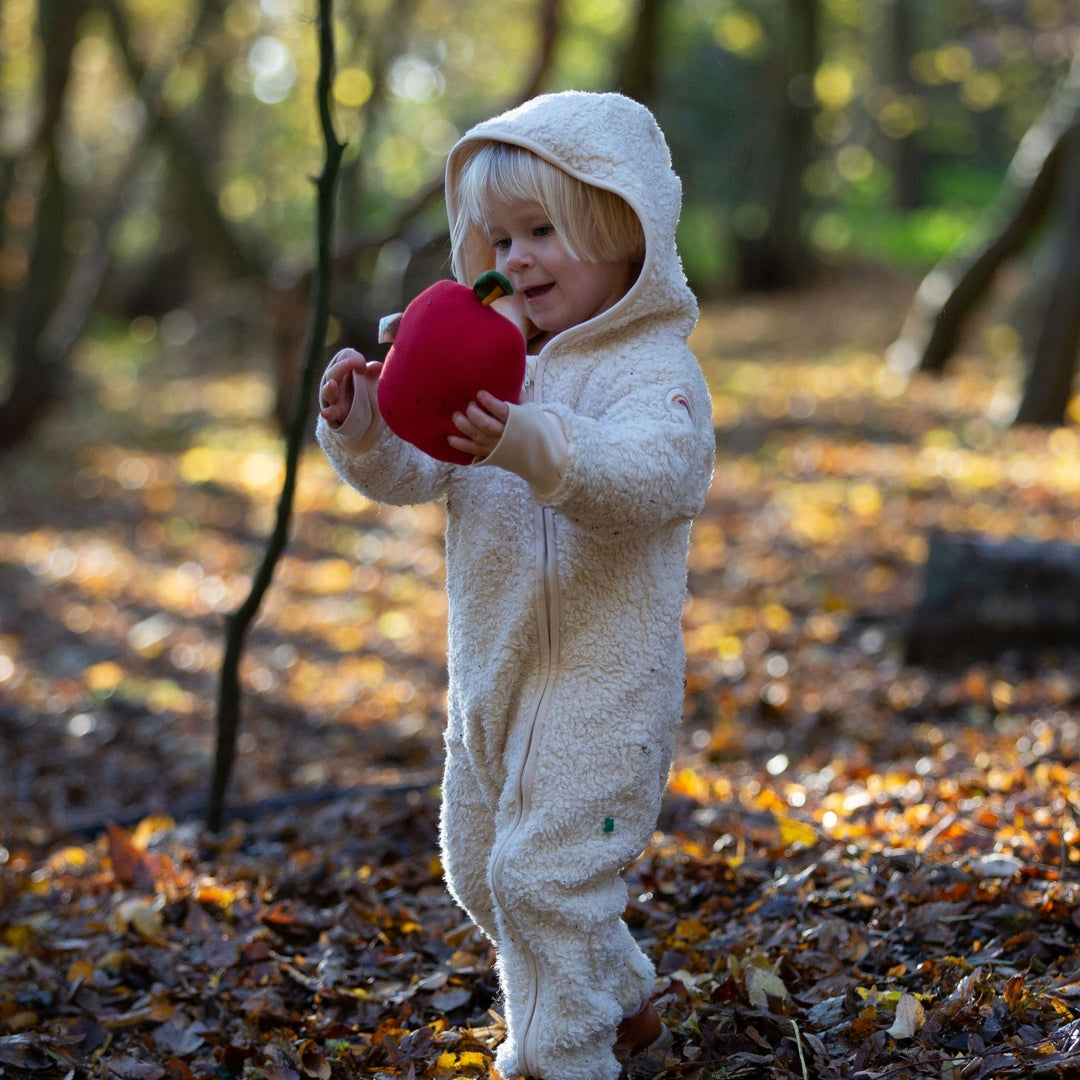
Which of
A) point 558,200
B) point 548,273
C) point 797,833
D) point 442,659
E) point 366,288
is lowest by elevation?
point 442,659

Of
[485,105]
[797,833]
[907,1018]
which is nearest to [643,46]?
[797,833]

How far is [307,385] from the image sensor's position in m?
3.73

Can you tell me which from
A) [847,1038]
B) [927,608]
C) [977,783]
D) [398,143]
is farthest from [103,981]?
[398,143]

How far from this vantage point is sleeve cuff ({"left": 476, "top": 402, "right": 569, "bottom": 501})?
6.80 feet

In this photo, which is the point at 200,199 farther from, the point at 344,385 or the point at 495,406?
the point at 495,406

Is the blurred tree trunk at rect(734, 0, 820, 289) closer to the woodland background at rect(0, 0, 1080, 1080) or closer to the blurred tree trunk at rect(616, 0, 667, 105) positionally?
the woodland background at rect(0, 0, 1080, 1080)

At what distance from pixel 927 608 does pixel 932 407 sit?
603cm

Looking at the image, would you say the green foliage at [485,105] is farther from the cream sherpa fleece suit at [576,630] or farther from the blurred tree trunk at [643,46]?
the cream sherpa fleece suit at [576,630]

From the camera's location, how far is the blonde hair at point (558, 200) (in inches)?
91.4

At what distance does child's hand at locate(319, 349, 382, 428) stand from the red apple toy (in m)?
0.24

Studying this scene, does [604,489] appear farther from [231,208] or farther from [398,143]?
[231,208]

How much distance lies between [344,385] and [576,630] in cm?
64

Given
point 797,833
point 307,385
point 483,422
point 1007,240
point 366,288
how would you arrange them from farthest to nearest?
point 366,288 → point 1007,240 → point 797,833 → point 307,385 → point 483,422

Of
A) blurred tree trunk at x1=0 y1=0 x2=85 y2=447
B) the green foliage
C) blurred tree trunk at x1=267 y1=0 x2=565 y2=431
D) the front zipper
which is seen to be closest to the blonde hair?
the front zipper
